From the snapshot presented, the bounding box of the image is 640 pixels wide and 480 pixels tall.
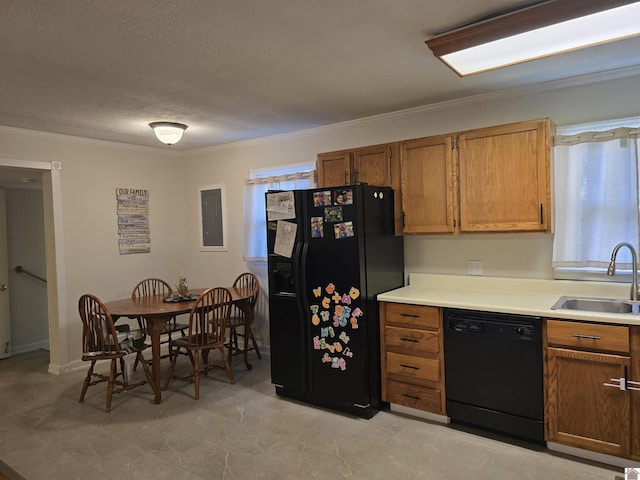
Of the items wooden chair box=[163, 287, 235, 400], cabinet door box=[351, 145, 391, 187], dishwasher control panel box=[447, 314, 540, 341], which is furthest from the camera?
wooden chair box=[163, 287, 235, 400]

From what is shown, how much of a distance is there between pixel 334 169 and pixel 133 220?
2.57 meters

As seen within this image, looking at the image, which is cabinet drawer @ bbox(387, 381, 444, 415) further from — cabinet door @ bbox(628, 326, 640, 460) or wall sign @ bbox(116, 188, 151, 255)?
wall sign @ bbox(116, 188, 151, 255)

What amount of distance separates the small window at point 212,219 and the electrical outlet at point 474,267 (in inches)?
112

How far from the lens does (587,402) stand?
2.37 meters

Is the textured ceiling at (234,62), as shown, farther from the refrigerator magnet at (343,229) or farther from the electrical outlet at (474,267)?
the electrical outlet at (474,267)

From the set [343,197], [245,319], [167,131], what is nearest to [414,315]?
[343,197]

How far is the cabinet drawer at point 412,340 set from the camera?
289cm

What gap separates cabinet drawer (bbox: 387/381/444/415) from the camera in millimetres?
2900

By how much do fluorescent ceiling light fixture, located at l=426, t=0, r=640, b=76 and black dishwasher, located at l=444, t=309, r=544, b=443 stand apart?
4.90 feet

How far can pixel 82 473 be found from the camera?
2.47 metres

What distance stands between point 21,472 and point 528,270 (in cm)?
355

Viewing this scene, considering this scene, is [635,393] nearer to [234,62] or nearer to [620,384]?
[620,384]

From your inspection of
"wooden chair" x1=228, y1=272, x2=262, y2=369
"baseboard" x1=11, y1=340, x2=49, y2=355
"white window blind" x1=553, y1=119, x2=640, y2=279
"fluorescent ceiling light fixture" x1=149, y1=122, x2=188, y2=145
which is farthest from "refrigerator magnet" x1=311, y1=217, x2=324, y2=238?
"baseboard" x1=11, y1=340, x2=49, y2=355

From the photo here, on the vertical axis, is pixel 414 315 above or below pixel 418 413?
above
